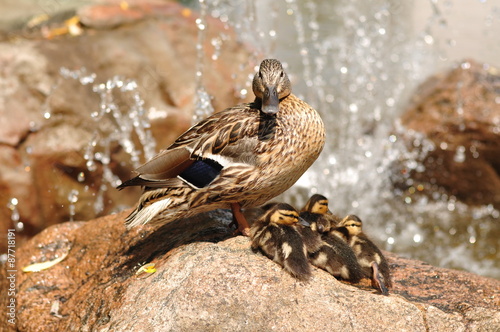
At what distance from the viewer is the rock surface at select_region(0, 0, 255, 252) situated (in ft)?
21.1

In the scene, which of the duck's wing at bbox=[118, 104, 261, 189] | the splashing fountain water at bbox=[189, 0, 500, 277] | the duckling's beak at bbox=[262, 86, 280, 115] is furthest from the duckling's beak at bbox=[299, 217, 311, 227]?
the splashing fountain water at bbox=[189, 0, 500, 277]

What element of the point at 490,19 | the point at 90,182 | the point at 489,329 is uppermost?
the point at 490,19

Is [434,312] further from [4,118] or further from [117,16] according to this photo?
[117,16]

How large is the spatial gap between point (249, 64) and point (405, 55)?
5076 mm

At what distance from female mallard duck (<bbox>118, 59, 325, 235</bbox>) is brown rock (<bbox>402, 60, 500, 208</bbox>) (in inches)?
183

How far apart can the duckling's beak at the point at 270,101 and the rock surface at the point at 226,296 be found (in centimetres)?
82

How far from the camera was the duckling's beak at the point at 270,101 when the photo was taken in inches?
137

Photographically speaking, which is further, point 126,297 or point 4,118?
point 4,118

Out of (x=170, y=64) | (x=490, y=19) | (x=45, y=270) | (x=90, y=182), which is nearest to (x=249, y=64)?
(x=170, y=64)

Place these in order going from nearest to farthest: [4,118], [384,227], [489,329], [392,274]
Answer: [489,329] < [392,274] < [4,118] < [384,227]

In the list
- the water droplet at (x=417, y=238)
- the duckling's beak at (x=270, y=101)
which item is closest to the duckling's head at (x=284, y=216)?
the duckling's beak at (x=270, y=101)

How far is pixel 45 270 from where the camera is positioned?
4.37 m

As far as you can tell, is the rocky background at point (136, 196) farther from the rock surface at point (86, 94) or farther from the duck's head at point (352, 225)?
the duck's head at point (352, 225)

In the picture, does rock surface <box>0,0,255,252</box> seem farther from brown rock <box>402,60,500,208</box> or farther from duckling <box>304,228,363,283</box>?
duckling <box>304,228,363,283</box>
